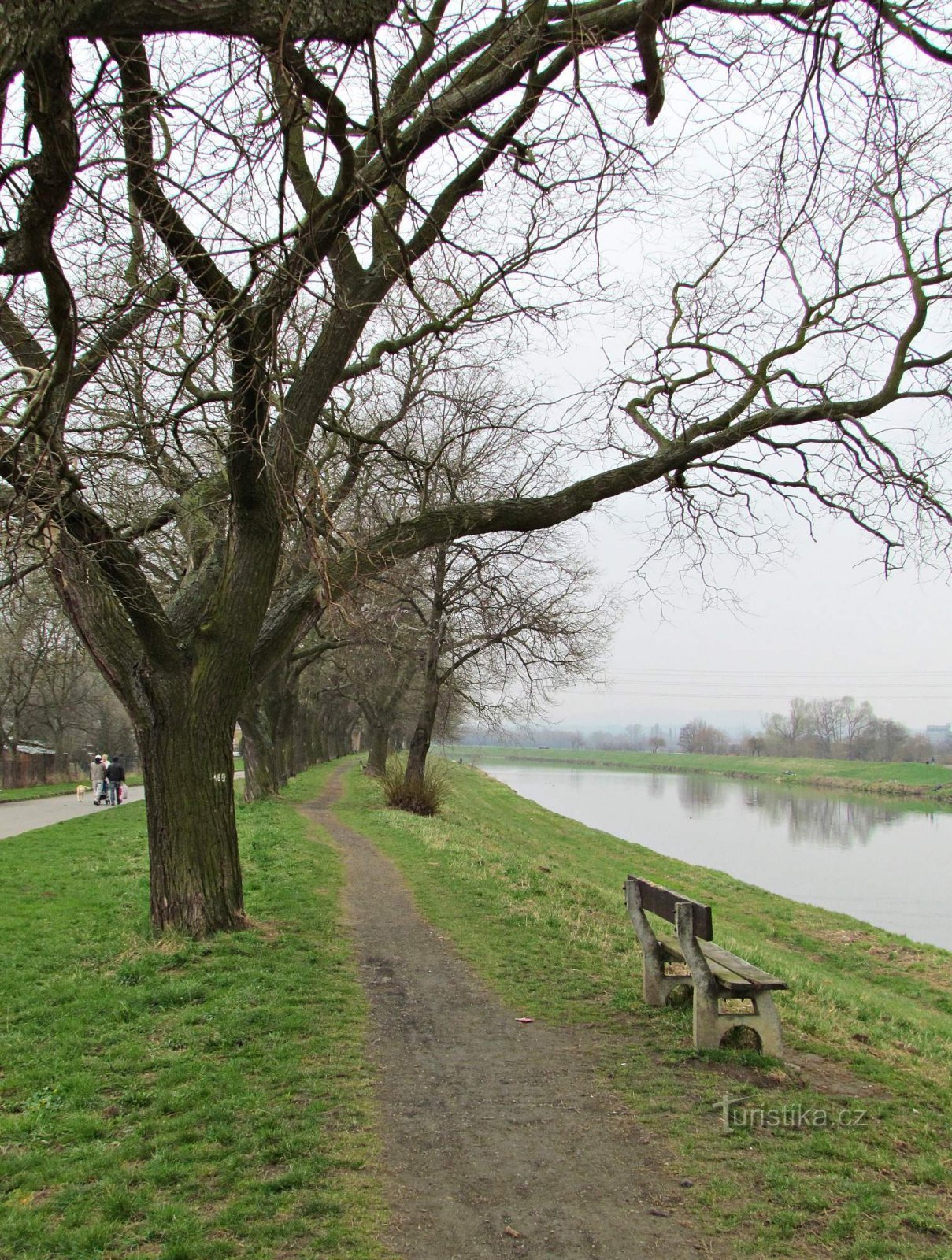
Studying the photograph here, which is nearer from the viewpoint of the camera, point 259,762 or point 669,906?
point 669,906

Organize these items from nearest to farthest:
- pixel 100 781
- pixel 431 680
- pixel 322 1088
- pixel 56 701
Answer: pixel 322 1088 < pixel 431 680 < pixel 100 781 < pixel 56 701

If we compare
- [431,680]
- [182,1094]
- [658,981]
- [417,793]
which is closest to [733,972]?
[658,981]

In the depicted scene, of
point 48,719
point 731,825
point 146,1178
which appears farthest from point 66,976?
point 48,719

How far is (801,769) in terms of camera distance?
79.1m

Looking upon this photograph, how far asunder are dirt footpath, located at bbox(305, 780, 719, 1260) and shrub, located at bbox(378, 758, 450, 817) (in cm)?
1560

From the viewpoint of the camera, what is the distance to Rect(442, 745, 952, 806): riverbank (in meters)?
59.4

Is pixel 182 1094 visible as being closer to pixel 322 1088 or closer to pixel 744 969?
pixel 322 1088

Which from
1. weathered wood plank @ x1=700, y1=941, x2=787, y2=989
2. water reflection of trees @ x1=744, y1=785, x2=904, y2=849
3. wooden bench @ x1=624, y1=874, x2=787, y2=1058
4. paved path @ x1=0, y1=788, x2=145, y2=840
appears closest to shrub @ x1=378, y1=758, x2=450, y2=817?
paved path @ x1=0, y1=788, x2=145, y2=840

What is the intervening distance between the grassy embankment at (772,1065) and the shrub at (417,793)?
7826 millimetres

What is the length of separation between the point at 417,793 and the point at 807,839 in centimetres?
1626

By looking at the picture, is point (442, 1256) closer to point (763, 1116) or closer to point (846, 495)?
point (763, 1116)

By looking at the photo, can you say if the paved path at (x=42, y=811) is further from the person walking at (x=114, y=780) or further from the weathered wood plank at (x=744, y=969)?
the weathered wood plank at (x=744, y=969)

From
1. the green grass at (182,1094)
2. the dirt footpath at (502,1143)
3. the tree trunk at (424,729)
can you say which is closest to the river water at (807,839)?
the tree trunk at (424,729)

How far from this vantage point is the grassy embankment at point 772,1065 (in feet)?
11.3
